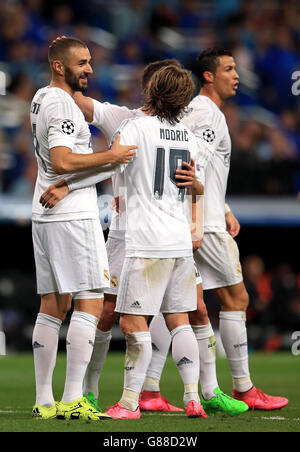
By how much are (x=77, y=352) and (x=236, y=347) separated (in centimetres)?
161

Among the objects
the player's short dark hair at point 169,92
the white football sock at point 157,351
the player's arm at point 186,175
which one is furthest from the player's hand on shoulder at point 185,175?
the white football sock at point 157,351

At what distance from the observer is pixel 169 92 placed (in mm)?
5508

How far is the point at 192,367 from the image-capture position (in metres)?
5.50

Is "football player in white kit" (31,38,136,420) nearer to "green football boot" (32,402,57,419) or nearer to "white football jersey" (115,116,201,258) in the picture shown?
"green football boot" (32,402,57,419)

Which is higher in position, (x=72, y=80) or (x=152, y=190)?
(x=72, y=80)

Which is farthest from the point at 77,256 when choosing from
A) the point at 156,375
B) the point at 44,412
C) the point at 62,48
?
the point at 156,375

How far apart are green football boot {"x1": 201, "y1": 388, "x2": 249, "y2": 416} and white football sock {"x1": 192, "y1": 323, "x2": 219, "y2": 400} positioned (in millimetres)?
47

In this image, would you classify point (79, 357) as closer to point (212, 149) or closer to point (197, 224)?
point (197, 224)

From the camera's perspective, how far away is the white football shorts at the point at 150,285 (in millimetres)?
5434

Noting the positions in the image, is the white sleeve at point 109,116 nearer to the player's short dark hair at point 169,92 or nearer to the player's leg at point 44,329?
the player's short dark hair at point 169,92

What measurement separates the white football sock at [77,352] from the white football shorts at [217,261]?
1.36 meters

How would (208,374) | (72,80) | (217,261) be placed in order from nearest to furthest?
(72,80)
(208,374)
(217,261)
